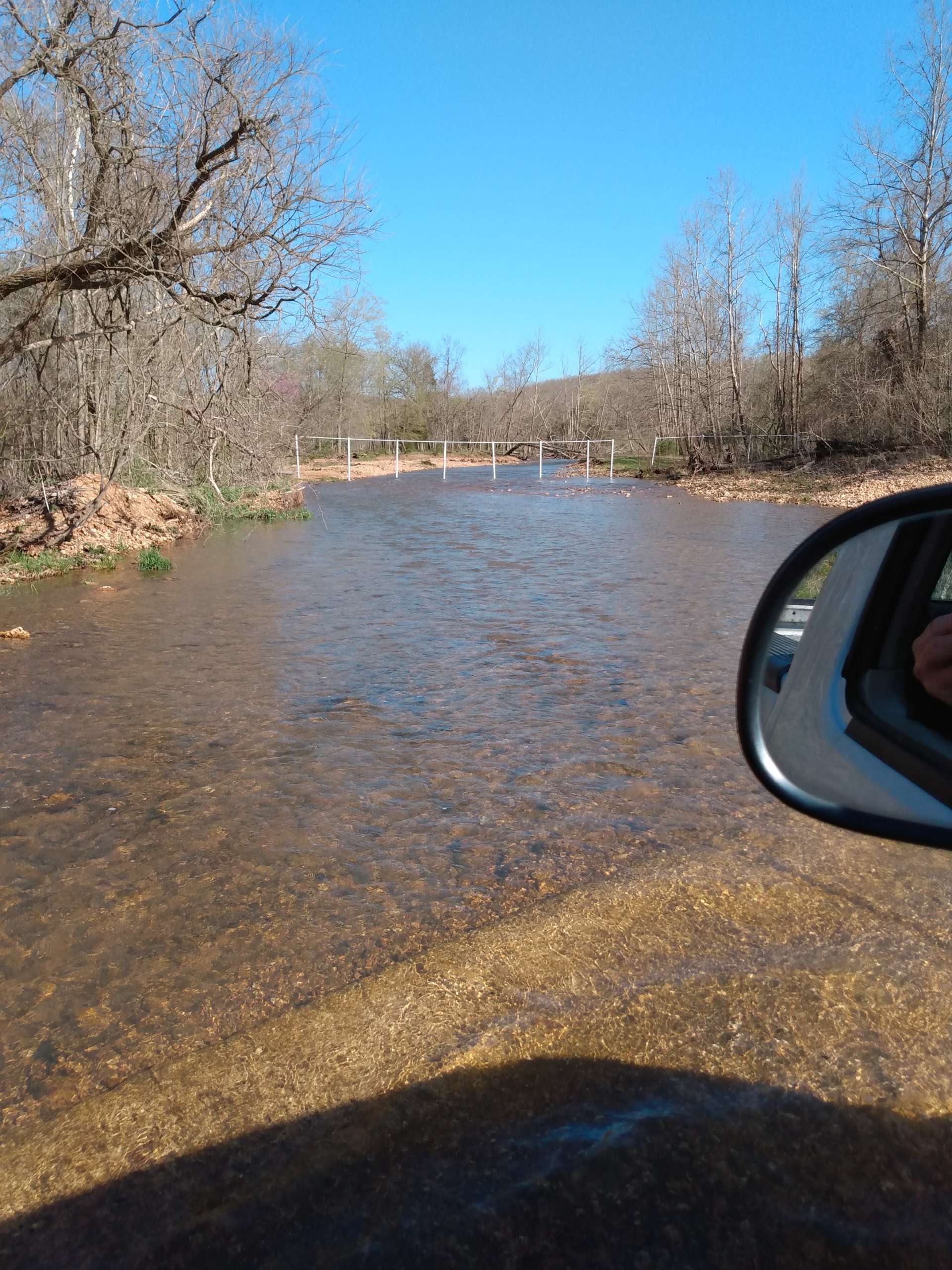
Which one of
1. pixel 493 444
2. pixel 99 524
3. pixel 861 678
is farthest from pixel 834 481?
pixel 861 678

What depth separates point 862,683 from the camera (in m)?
2.13

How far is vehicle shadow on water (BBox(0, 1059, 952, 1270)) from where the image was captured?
6.61 feet

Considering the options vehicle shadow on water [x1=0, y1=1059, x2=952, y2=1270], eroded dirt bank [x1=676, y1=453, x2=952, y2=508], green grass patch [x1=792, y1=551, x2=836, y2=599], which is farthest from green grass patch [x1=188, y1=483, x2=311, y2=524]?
eroded dirt bank [x1=676, y1=453, x2=952, y2=508]

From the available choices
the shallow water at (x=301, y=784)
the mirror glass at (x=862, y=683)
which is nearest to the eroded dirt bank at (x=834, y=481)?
the shallow water at (x=301, y=784)

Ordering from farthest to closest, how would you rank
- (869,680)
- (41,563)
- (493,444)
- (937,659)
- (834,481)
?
(493,444) → (834,481) → (41,563) → (869,680) → (937,659)

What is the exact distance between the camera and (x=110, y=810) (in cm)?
470

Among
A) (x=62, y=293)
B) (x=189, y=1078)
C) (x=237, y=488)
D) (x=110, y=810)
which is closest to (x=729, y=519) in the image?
(x=237, y=488)

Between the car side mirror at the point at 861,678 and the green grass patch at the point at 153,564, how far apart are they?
12401 mm

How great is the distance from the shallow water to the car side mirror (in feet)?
5.66

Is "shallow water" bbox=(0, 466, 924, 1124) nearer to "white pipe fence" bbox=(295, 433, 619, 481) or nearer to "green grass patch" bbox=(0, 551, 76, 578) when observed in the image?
"green grass patch" bbox=(0, 551, 76, 578)

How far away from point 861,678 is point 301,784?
3.57 metres

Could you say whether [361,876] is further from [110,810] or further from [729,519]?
[729,519]

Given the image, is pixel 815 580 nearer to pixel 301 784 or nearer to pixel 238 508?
pixel 301 784

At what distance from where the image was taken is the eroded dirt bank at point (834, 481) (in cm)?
2661
